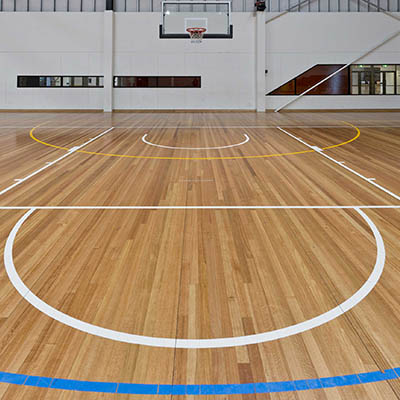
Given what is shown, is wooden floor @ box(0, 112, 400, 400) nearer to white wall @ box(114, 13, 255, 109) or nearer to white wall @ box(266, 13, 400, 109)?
white wall @ box(114, 13, 255, 109)

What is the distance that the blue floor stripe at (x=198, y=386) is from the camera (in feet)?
6.90

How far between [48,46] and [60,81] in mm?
1766

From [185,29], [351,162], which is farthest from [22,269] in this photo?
[185,29]

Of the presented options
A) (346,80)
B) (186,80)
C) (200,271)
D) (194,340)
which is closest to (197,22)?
(186,80)

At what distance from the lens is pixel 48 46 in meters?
21.6

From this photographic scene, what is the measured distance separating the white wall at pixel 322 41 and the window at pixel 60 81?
868 centimetres

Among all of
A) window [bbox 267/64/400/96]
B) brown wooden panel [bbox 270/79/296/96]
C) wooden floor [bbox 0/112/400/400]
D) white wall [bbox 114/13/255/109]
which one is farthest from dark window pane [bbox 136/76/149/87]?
wooden floor [bbox 0/112/400/400]

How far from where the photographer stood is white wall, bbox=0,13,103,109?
2155cm

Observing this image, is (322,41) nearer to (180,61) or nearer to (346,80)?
(346,80)

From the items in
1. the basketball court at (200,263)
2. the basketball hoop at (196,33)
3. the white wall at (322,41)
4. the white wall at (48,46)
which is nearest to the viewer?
the basketball court at (200,263)

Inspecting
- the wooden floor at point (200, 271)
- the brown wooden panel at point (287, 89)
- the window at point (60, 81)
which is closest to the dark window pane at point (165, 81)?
the window at point (60, 81)

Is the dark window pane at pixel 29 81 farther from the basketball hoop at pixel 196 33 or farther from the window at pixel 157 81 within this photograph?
the basketball hoop at pixel 196 33

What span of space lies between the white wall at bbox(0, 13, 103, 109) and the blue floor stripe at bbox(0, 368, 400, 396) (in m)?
21.4

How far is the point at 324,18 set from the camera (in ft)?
71.7
